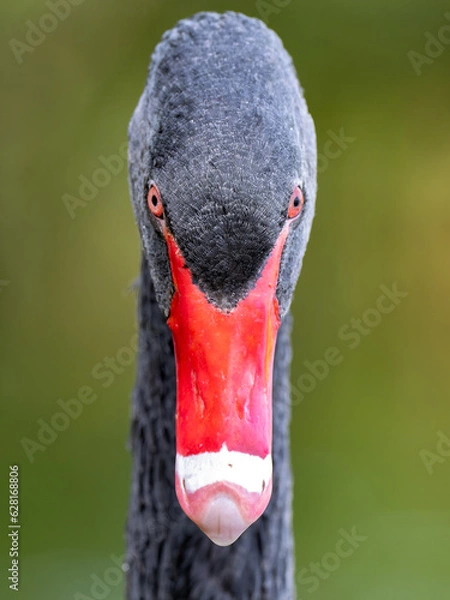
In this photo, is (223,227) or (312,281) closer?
(223,227)

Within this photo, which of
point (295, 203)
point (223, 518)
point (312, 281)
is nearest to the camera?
point (223, 518)

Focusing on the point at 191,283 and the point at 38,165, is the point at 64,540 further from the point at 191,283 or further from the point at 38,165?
the point at 191,283

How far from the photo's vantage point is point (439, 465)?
10.5 ft

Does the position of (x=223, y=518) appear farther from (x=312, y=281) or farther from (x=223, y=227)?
(x=312, y=281)

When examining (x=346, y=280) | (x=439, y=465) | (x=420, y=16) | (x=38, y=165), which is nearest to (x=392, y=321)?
(x=346, y=280)

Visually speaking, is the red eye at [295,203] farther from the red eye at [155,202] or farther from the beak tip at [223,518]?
the beak tip at [223,518]

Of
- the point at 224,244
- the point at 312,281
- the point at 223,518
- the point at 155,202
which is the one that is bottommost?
the point at 223,518

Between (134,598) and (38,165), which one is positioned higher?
(38,165)

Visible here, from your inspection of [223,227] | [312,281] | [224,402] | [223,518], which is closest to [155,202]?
[223,227]

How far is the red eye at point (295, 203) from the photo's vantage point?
3.46ft

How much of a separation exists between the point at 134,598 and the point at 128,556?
0.25 feet

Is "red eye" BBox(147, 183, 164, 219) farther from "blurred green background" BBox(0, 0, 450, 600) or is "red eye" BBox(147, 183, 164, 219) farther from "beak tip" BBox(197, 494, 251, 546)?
"blurred green background" BBox(0, 0, 450, 600)

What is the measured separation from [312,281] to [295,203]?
2.09 metres

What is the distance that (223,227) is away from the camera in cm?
98
